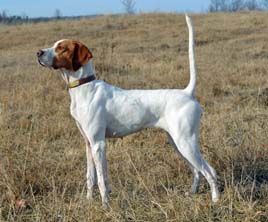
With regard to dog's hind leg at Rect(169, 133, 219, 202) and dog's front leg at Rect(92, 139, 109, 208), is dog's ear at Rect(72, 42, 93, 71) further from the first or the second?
dog's hind leg at Rect(169, 133, 219, 202)

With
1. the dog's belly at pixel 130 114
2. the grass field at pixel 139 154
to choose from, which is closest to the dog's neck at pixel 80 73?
the dog's belly at pixel 130 114

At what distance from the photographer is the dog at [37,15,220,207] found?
431 centimetres

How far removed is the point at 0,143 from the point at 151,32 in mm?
18635

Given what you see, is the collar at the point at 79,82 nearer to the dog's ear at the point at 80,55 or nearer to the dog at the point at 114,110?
the dog at the point at 114,110

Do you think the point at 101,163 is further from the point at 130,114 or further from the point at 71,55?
the point at 71,55

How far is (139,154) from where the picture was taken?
18.0 feet

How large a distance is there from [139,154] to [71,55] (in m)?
1.55

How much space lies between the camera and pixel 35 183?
186 inches

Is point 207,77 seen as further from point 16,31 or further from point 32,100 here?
point 16,31

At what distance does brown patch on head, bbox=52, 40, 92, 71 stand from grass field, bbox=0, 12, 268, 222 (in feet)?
3.07

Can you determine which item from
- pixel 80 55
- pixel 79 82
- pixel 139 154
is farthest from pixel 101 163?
pixel 139 154

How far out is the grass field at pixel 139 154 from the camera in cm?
392

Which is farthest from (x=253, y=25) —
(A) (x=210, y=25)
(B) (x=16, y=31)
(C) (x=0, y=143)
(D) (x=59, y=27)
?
(C) (x=0, y=143)

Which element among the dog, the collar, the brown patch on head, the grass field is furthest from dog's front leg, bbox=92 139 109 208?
the brown patch on head
